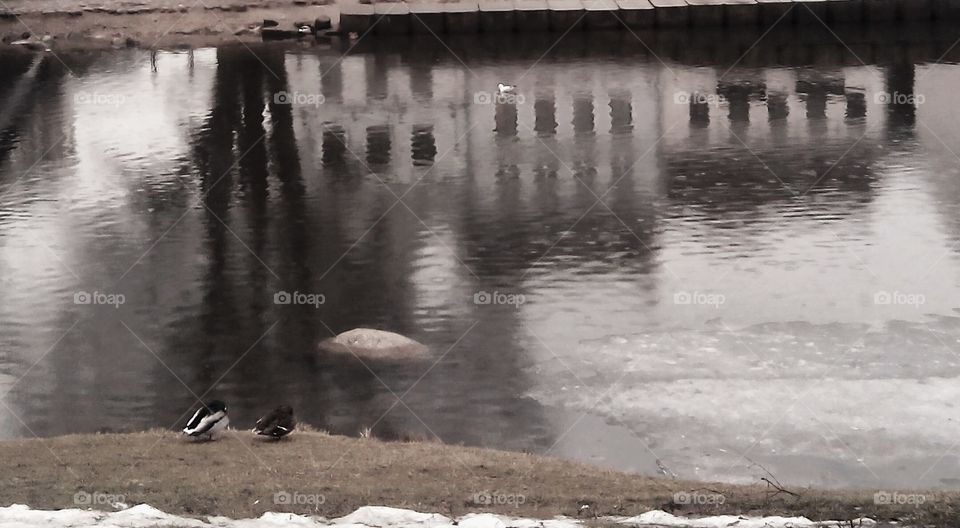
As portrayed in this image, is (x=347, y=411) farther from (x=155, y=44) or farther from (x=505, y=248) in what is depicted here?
(x=155, y=44)

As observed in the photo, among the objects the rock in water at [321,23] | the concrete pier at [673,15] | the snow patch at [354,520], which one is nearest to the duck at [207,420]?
the snow patch at [354,520]

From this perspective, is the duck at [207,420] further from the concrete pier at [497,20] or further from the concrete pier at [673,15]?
the concrete pier at [673,15]

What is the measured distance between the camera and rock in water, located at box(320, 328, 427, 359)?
17.2 metres

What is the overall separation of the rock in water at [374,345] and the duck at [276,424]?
400 cm

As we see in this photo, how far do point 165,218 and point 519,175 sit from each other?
6.56 meters

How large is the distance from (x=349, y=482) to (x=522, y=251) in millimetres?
10343

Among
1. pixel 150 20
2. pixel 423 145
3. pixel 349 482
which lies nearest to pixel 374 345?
pixel 349 482

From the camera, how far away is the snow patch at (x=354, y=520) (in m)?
9.46

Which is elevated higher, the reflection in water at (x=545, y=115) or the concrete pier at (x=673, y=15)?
the concrete pier at (x=673, y=15)

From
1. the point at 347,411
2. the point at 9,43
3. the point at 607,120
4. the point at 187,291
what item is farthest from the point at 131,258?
the point at 9,43

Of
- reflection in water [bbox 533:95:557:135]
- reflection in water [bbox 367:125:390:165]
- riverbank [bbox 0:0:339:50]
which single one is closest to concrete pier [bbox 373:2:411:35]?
Answer: riverbank [bbox 0:0:339:50]

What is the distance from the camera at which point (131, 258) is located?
70.7ft

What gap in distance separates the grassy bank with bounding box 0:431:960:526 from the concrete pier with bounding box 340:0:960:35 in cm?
2710

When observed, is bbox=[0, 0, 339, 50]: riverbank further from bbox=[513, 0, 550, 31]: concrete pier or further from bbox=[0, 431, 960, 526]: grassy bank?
bbox=[0, 431, 960, 526]: grassy bank
